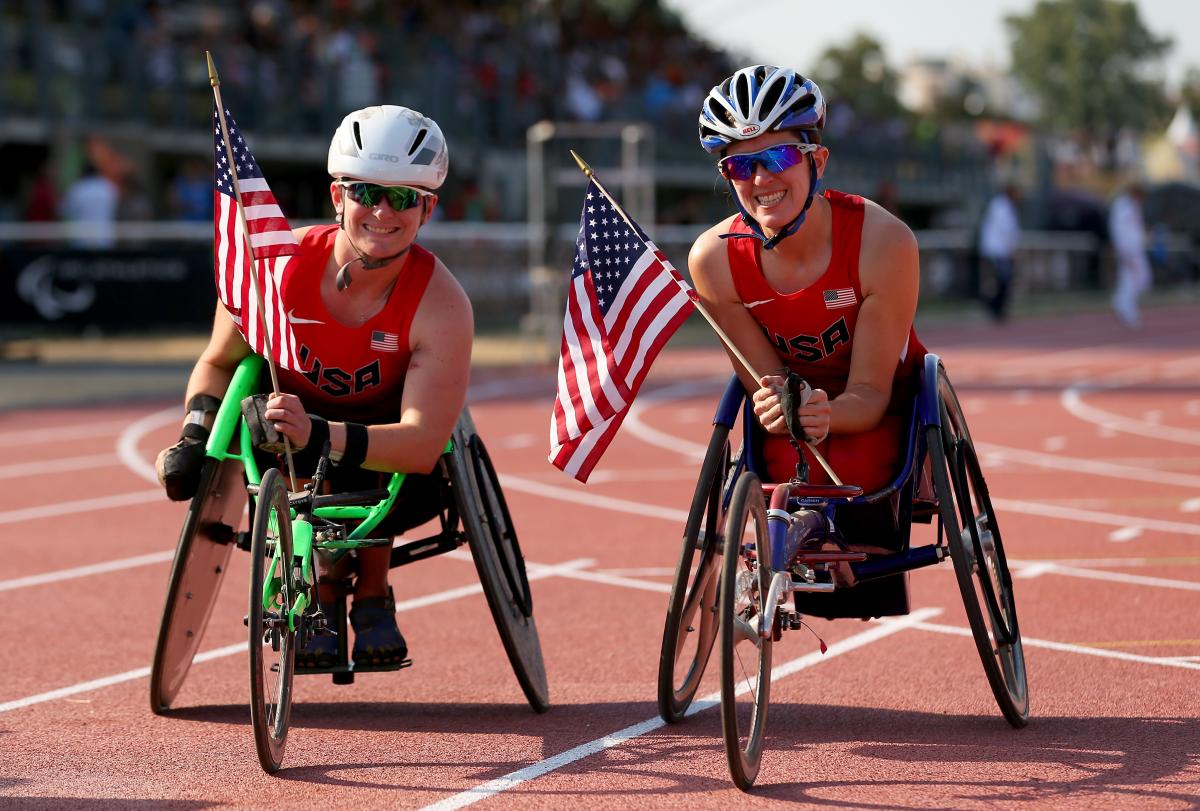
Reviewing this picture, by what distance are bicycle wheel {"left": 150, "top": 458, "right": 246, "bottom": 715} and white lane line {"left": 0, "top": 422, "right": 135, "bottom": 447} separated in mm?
9235

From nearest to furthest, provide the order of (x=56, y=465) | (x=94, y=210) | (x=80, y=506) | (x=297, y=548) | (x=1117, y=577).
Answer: (x=297, y=548)
(x=1117, y=577)
(x=80, y=506)
(x=56, y=465)
(x=94, y=210)

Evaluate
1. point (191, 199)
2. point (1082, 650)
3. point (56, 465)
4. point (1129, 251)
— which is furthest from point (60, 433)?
point (1129, 251)

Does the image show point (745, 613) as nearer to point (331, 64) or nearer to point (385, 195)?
point (385, 195)

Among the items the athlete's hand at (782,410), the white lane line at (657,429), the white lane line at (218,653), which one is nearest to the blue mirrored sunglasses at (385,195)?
the athlete's hand at (782,410)

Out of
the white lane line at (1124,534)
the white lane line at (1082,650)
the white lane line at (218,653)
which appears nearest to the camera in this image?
the white lane line at (218,653)

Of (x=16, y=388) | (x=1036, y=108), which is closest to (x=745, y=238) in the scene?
(x=16, y=388)

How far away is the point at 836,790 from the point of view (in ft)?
18.0

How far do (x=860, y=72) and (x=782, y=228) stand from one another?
84.6 meters

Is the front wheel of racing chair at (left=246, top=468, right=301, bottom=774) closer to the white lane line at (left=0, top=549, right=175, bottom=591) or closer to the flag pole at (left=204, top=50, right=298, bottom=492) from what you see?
the flag pole at (left=204, top=50, right=298, bottom=492)

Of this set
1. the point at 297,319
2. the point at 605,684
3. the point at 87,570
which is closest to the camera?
the point at 297,319

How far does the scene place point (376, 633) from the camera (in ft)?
21.1

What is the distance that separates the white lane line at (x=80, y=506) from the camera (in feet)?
38.2

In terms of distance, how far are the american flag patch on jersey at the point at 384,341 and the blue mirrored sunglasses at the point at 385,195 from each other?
0.39 metres

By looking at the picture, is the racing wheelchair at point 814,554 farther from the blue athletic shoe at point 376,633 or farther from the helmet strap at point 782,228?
the blue athletic shoe at point 376,633
